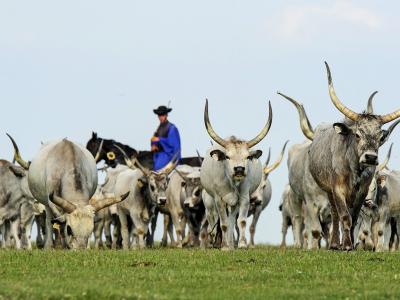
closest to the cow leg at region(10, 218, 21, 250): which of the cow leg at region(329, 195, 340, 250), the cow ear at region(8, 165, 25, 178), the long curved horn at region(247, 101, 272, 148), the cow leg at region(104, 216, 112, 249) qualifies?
the cow ear at region(8, 165, 25, 178)

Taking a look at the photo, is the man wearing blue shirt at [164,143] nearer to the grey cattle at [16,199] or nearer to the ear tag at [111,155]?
the grey cattle at [16,199]

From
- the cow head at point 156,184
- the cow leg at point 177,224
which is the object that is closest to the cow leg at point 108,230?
the cow leg at point 177,224

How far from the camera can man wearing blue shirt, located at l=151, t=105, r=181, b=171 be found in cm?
3584

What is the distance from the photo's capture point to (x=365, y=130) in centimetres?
2277

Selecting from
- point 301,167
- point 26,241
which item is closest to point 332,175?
point 301,167

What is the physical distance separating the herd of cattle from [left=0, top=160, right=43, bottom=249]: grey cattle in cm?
3

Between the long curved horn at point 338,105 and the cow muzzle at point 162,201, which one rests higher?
the long curved horn at point 338,105

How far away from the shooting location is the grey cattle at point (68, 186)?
24188 millimetres

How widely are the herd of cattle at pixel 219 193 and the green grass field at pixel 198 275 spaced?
206 centimetres

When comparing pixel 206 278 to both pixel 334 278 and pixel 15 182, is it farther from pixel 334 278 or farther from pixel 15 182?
pixel 15 182

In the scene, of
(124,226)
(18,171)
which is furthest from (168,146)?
(18,171)

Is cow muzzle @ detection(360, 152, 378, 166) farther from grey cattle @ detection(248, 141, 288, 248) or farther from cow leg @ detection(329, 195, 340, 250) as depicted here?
grey cattle @ detection(248, 141, 288, 248)

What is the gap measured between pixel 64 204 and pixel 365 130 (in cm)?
587

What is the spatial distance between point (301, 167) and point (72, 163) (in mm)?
4926
